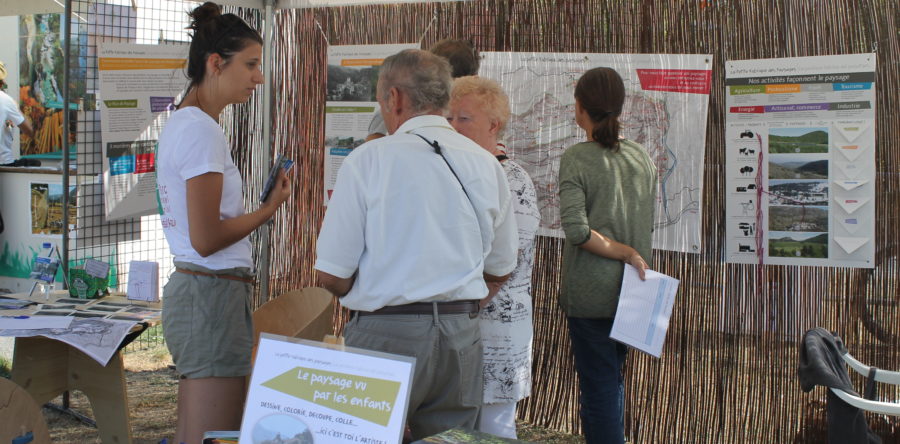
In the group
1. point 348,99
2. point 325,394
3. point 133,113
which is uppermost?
point 348,99

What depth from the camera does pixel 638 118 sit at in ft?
12.2

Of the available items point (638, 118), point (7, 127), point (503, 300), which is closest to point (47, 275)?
point (503, 300)

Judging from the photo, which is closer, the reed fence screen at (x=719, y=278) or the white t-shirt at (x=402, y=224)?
the white t-shirt at (x=402, y=224)

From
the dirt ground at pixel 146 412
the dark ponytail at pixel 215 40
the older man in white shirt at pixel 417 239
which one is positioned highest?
the dark ponytail at pixel 215 40

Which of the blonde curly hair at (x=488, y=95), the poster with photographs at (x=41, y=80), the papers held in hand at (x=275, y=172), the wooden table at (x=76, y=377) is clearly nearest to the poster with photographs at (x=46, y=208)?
the poster with photographs at (x=41, y=80)

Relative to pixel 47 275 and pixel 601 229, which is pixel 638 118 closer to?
pixel 601 229

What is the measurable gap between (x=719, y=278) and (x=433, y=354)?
208cm

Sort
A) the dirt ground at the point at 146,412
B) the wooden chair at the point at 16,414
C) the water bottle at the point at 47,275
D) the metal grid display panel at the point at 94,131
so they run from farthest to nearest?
1. the dirt ground at the point at 146,412
2. the metal grid display panel at the point at 94,131
3. the water bottle at the point at 47,275
4. the wooden chair at the point at 16,414

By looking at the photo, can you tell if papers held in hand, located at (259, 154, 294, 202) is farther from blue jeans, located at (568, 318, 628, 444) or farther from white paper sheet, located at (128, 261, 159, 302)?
blue jeans, located at (568, 318, 628, 444)

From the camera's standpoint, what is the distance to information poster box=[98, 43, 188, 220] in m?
3.91

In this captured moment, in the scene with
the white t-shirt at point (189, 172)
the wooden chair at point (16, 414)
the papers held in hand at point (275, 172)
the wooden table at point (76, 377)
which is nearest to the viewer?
the wooden chair at point (16, 414)

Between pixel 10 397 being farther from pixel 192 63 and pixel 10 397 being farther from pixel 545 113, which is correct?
pixel 545 113

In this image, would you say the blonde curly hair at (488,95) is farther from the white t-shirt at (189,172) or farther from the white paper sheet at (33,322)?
the white paper sheet at (33,322)

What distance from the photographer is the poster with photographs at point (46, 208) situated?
6.35m
